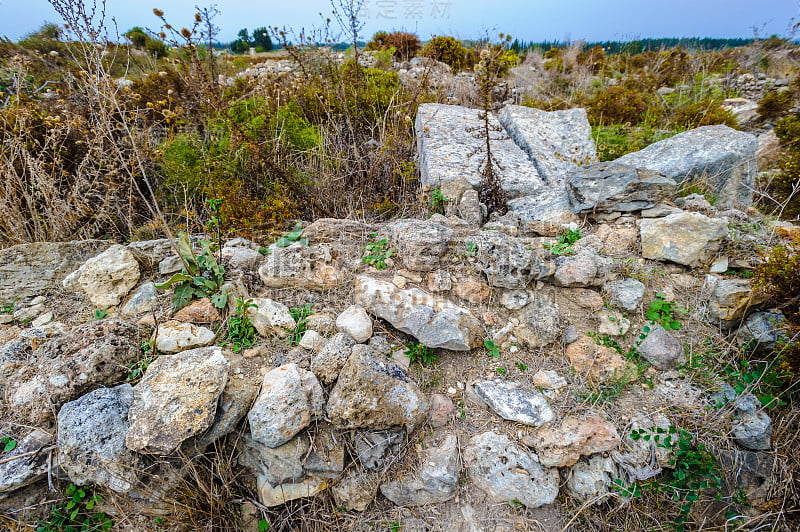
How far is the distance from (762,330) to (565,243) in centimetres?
120

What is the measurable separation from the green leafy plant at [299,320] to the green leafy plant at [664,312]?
7.25 feet

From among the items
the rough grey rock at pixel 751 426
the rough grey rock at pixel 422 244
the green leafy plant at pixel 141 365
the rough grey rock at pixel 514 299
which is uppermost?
the rough grey rock at pixel 422 244

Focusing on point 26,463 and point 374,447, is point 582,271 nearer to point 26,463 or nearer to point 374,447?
point 374,447

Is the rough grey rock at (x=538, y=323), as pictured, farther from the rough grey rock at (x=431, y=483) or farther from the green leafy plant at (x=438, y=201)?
the green leafy plant at (x=438, y=201)

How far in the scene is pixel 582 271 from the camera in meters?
2.29

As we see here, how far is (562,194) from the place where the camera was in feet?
10.4

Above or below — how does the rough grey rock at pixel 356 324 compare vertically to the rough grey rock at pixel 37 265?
below

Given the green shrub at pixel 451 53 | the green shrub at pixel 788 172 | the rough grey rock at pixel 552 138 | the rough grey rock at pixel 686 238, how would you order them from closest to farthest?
the rough grey rock at pixel 686 238, the green shrub at pixel 788 172, the rough grey rock at pixel 552 138, the green shrub at pixel 451 53

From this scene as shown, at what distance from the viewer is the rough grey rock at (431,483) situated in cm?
184

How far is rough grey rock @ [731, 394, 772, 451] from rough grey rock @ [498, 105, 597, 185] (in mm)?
2387

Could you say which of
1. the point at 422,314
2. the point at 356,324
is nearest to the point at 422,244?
the point at 422,314

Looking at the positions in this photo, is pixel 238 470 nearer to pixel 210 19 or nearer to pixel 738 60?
pixel 210 19

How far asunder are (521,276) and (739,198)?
9.00ft

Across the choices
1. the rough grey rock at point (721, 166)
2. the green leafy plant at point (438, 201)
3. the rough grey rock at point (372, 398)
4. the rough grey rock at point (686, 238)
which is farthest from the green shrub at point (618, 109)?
the rough grey rock at point (372, 398)
